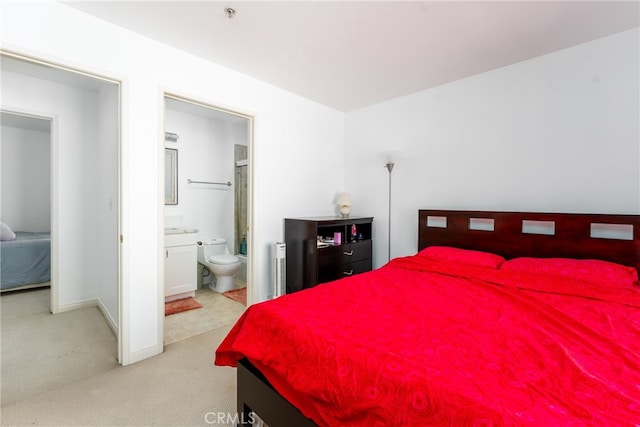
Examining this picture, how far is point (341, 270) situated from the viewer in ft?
10.5

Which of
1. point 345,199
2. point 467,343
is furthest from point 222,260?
point 467,343

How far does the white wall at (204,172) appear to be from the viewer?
4027mm

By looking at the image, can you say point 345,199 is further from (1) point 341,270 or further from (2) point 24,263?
(2) point 24,263

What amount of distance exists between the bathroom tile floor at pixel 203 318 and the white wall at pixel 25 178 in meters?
3.18

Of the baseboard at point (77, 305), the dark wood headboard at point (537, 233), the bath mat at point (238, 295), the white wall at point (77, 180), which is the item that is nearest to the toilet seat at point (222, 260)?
the bath mat at point (238, 295)

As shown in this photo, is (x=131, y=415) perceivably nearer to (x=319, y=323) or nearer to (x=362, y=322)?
(x=319, y=323)

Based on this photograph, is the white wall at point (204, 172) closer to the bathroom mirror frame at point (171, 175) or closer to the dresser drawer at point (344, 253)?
the bathroom mirror frame at point (171, 175)

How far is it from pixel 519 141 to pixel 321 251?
6.71 ft

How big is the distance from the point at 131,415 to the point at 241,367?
769mm

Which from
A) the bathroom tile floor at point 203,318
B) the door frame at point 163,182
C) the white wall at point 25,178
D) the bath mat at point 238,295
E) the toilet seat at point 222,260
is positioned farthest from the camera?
the white wall at point 25,178

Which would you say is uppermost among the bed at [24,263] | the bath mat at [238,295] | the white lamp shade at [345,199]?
the white lamp shade at [345,199]

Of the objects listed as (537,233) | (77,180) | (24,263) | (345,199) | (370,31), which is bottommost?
(24,263)

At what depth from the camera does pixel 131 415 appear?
166 centimetres

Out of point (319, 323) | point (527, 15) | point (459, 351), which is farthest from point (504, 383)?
point (527, 15)
